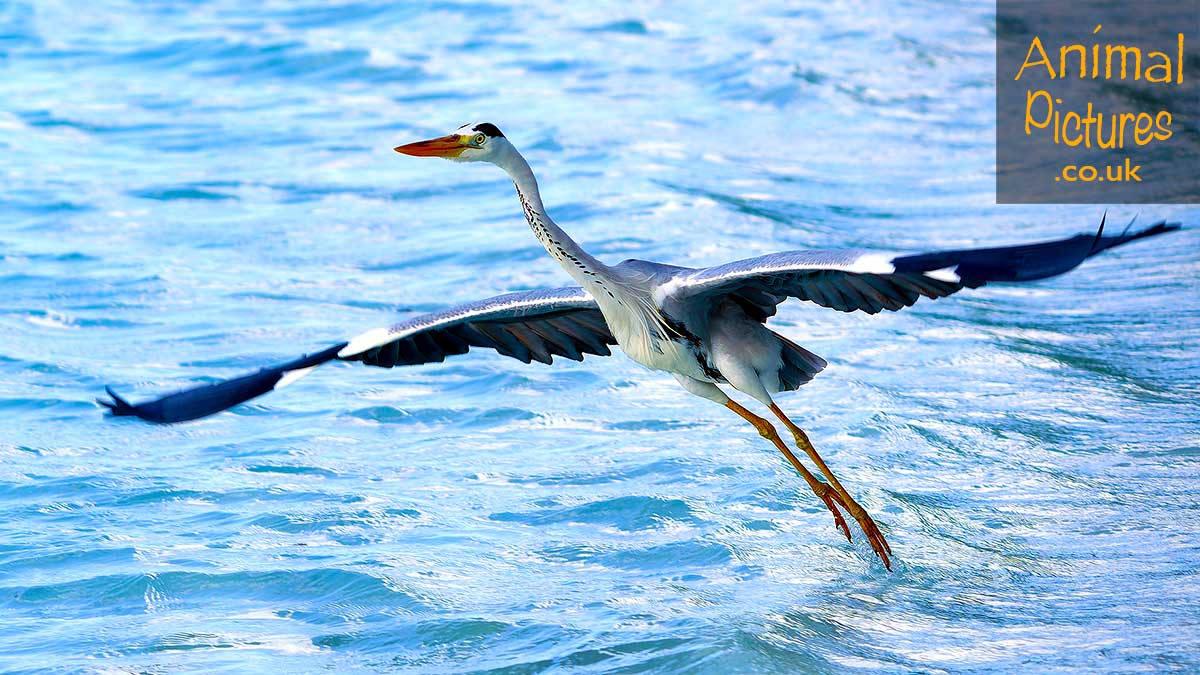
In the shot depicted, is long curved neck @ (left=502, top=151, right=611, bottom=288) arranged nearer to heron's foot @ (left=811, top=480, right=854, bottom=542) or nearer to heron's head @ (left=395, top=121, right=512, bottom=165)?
heron's head @ (left=395, top=121, right=512, bottom=165)

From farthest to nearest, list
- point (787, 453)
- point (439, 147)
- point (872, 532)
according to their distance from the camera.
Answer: point (872, 532)
point (787, 453)
point (439, 147)

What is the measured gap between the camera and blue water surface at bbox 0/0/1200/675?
7.97 metres

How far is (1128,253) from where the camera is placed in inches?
561

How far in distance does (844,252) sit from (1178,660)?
2.32 m

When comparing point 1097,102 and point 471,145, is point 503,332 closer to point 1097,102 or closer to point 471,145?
point 471,145

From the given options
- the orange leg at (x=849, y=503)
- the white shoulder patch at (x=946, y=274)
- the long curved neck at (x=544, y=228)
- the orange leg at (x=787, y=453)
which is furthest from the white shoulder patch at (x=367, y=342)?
the white shoulder patch at (x=946, y=274)

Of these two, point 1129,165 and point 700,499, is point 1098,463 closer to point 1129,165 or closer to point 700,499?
point 700,499

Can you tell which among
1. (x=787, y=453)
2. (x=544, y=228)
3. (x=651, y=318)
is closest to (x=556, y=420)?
(x=787, y=453)

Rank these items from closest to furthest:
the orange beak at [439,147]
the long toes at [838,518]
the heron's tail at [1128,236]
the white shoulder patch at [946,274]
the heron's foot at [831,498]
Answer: the heron's tail at [1128,236] < the white shoulder patch at [946,274] < the orange beak at [439,147] < the heron's foot at [831,498] < the long toes at [838,518]

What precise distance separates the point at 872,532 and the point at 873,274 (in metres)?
2.01

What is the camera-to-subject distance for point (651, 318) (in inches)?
304

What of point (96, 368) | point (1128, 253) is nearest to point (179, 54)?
point (96, 368)

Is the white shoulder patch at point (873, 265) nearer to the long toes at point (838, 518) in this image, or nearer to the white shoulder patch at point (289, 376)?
A: the long toes at point (838, 518)

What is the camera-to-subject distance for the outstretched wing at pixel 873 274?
601 centimetres
